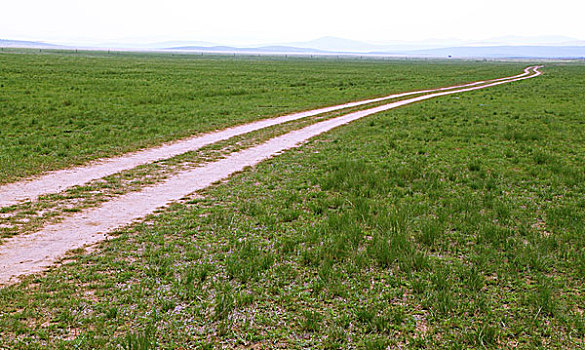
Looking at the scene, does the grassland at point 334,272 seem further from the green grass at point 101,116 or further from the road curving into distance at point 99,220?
the green grass at point 101,116

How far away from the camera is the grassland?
5.13 metres

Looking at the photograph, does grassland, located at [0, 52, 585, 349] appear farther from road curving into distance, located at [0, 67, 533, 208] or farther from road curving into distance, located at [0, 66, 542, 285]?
road curving into distance, located at [0, 67, 533, 208]

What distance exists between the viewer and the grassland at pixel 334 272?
513cm

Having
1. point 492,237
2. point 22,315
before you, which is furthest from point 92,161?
point 492,237

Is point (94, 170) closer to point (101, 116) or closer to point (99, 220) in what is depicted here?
point (99, 220)

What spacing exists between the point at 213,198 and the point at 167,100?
25.1m

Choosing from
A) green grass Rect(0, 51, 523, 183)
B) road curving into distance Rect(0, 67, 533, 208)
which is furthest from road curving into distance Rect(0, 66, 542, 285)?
green grass Rect(0, 51, 523, 183)

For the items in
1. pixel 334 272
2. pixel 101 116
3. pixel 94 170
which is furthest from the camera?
pixel 101 116

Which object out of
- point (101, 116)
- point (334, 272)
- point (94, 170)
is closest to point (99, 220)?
point (94, 170)

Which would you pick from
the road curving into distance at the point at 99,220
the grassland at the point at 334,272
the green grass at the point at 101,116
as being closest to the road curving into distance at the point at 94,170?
the green grass at the point at 101,116

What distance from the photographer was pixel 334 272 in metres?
6.63

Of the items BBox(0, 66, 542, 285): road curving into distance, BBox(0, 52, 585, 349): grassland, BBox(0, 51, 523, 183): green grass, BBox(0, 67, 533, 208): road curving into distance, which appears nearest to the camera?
BBox(0, 52, 585, 349): grassland

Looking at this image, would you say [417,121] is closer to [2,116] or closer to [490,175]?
[490,175]

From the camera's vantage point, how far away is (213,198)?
1048 cm
